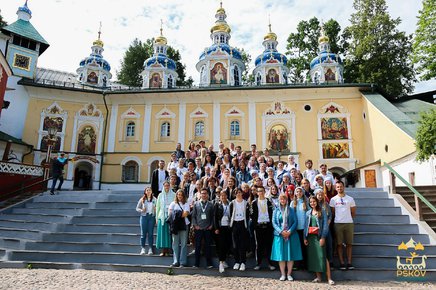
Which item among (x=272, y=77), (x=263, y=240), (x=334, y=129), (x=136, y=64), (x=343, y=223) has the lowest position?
(x=263, y=240)

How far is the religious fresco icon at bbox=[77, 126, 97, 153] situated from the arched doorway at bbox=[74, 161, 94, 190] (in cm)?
99

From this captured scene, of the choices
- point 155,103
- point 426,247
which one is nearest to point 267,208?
point 426,247

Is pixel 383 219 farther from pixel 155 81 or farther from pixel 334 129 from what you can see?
pixel 155 81

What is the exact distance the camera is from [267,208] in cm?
598

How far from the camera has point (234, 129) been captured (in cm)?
2092

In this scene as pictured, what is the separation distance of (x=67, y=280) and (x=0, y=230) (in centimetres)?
414

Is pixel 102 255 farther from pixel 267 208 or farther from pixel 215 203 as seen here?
pixel 267 208

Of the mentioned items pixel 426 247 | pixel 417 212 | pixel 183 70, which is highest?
pixel 183 70

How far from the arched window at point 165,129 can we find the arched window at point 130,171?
2736 millimetres

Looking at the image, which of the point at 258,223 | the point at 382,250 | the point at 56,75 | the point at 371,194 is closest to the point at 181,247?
the point at 258,223

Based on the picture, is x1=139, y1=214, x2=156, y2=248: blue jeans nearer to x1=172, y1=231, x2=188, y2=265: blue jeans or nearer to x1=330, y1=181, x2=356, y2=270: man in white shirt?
x1=172, y1=231, x2=188, y2=265: blue jeans

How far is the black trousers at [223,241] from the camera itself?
6043mm

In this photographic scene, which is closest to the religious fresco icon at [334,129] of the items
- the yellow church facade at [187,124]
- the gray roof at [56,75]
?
the yellow church facade at [187,124]

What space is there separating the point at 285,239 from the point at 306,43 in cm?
2938
